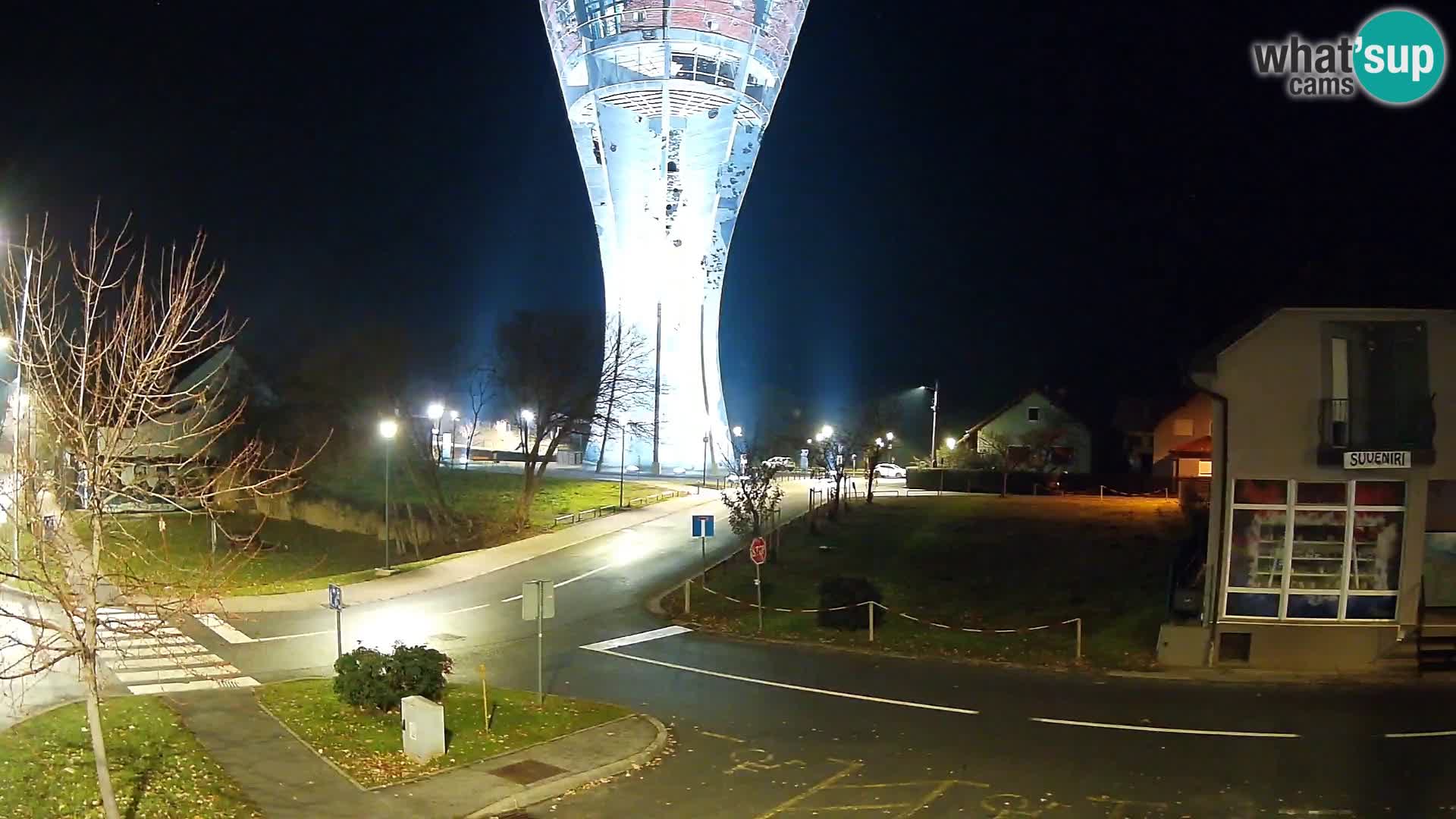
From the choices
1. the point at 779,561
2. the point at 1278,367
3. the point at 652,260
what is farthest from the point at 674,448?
the point at 1278,367

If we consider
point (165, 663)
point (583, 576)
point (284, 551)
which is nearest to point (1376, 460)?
point (583, 576)

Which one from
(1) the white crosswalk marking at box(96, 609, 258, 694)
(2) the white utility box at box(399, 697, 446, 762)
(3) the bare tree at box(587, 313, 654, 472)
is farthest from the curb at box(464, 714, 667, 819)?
(3) the bare tree at box(587, 313, 654, 472)

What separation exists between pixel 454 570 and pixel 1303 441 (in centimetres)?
2290

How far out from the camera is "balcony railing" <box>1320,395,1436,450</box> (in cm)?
1998

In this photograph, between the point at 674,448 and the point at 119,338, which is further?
the point at 674,448

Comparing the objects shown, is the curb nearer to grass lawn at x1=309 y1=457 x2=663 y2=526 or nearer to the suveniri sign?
the suveniri sign

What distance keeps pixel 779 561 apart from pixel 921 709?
1711cm

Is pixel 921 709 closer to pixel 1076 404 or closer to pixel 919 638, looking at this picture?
pixel 919 638

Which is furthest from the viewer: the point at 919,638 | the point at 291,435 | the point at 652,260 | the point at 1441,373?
the point at 652,260

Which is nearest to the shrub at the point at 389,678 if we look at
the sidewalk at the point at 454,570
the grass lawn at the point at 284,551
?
the sidewalk at the point at 454,570

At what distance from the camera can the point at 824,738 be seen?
49.1 feet

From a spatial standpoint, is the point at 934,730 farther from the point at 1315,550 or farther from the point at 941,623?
the point at 1315,550

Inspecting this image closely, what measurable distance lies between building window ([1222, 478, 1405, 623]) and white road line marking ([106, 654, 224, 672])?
19.6m

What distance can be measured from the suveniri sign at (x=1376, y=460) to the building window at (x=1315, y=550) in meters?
0.66
